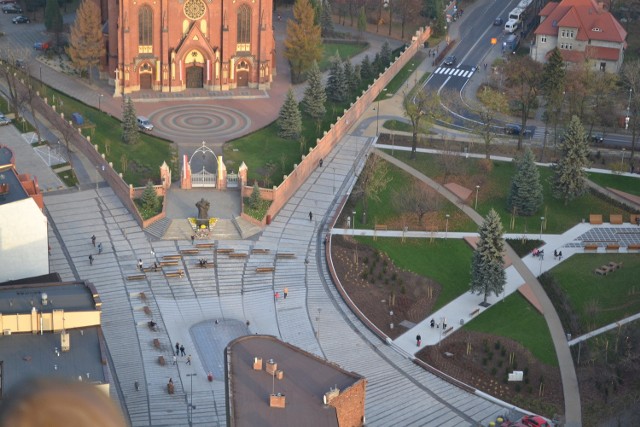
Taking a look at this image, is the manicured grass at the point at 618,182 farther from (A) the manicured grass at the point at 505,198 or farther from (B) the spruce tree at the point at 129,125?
(B) the spruce tree at the point at 129,125

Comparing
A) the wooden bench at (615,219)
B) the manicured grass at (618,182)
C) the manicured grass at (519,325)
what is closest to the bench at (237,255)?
the manicured grass at (519,325)

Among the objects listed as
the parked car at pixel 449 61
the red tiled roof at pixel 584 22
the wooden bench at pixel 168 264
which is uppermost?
the red tiled roof at pixel 584 22

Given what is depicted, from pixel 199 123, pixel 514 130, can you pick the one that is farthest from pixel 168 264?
pixel 514 130

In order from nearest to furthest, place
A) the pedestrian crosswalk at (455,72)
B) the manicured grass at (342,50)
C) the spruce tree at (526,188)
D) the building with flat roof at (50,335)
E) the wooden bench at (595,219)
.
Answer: the building with flat roof at (50,335)
the wooden bench at (595,219)
the spruce tree at (526,188)
the pedestrian crosswalk at (455,72)
the manicured grass at (342,50)

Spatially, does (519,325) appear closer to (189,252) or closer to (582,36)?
(189,252)

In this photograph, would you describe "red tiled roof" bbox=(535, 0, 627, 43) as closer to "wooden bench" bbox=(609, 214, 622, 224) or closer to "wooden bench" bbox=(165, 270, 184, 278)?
"wooden bench" bbox=(609, 214, 622, 224)

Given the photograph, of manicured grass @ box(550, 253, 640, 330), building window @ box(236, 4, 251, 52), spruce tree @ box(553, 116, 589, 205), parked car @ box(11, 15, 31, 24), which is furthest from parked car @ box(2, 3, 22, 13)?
manicured grass @ box(550, 253, 640, 330)

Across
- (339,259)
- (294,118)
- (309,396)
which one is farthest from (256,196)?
(309,396)
